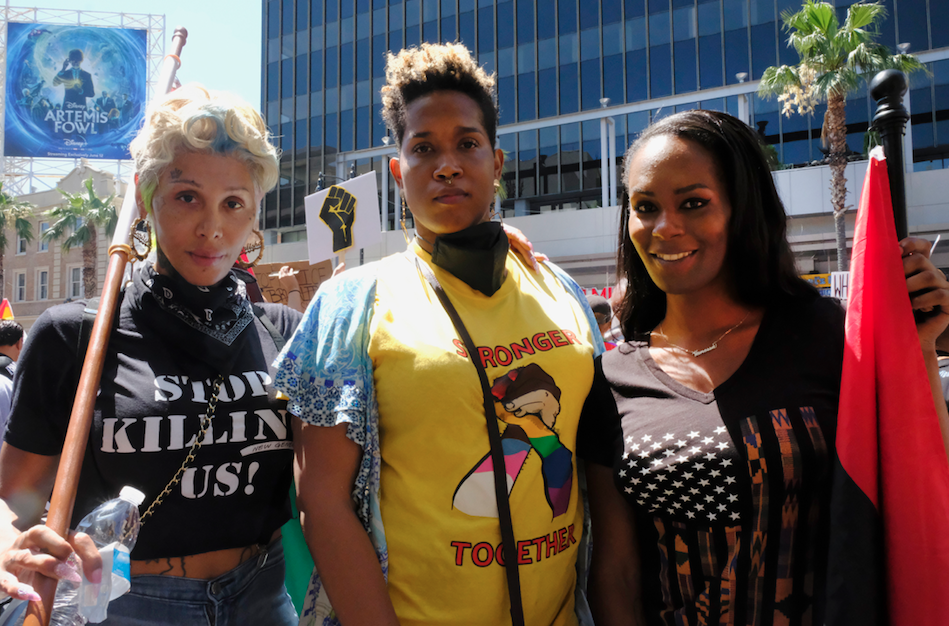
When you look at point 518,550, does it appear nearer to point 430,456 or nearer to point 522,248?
point 430,456

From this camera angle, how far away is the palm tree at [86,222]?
89.2 feet

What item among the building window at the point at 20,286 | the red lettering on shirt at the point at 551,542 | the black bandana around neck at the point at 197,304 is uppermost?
the building window at the point at 20,286

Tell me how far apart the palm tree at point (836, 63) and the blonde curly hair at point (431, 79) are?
14928mm

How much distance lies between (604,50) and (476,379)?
23608mm

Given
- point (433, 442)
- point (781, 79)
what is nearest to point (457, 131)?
point (433, 442)

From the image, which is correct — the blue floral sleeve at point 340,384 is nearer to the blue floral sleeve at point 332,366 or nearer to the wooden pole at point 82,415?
the blue floral sleeve at point 332,366

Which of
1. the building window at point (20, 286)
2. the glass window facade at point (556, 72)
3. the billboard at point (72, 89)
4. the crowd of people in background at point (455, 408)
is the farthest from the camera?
the building window at point (20, 286)

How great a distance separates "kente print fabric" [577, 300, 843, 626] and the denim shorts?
1.16m

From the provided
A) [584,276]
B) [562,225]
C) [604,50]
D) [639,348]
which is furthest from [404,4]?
[639,348]

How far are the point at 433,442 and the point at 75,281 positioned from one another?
35979 mm

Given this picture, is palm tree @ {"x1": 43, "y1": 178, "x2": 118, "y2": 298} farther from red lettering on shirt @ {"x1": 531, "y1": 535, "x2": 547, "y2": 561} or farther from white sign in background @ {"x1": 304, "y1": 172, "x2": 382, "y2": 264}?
red lettering on shirt @ {"x1": 531, "y1": 535, "x2": 547, "y2": 561}

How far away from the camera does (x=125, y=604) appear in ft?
5.83

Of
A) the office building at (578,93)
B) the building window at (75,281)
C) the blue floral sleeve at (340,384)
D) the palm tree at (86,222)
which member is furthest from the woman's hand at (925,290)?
the building window at (75,281)

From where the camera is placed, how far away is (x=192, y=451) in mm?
1828
